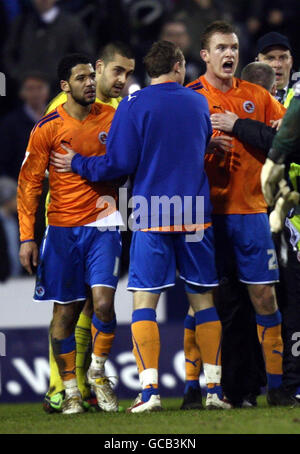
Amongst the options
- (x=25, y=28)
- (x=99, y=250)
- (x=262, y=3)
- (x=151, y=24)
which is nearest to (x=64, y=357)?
(x=99, y=250)

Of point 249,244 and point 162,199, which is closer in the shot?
point 162,199

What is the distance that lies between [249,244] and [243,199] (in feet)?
0.91

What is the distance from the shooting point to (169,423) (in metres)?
5.36

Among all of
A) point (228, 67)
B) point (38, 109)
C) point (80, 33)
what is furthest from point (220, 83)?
point (80, 33)

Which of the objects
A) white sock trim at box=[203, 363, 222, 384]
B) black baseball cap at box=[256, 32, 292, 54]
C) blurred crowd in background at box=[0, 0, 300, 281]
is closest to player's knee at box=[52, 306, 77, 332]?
white sock trim at box=[203, 363, 222, 384]

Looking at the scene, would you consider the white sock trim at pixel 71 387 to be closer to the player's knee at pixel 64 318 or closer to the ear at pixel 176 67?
the player's knee at pixel 64 318

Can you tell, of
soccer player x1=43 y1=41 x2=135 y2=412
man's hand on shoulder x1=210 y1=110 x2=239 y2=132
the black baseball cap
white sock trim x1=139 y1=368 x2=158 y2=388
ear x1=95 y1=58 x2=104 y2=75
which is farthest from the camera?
the black baseball cap

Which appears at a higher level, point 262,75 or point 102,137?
point 262,75

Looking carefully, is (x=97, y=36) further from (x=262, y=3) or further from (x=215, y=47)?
(x=215, y=47)

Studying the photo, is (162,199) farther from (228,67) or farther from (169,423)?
(169,423)

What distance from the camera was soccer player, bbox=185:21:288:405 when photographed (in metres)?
6.39

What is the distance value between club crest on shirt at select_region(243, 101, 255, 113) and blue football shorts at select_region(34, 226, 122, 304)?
1.12 meters

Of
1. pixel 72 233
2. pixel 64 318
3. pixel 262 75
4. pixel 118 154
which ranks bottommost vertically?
pixel 64 318

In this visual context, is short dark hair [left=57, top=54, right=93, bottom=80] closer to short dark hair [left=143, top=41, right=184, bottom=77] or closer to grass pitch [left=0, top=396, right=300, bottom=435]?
short dark hair [left=143, top=41, right=184, bottom=77]
